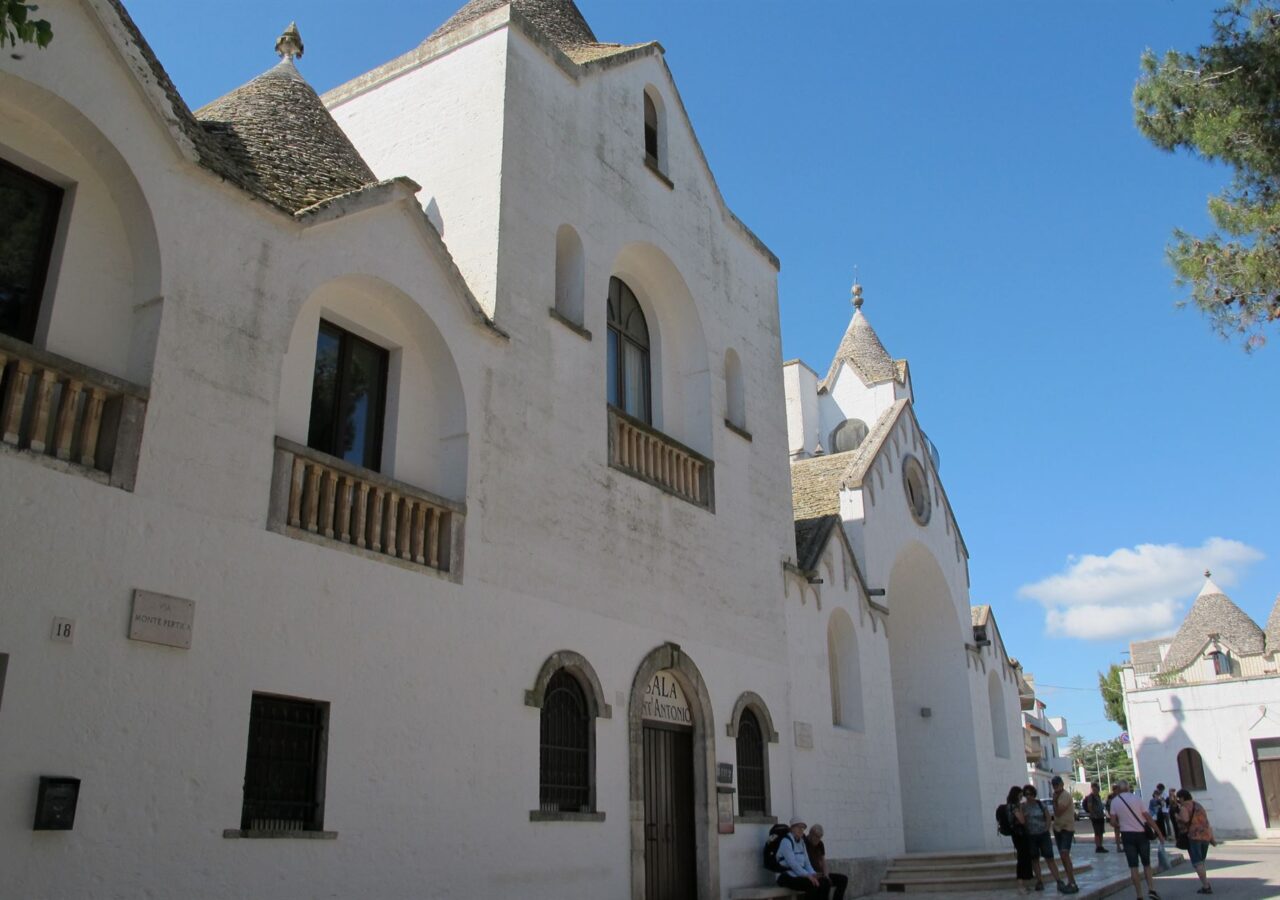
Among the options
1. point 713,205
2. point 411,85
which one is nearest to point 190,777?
point 411,85

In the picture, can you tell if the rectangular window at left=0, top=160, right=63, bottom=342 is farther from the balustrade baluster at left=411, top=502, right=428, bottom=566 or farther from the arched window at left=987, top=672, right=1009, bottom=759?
the arched window at left=987, top=672, right=1009, bottom=759

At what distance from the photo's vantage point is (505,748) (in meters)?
10.5

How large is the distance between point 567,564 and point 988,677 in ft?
58.3

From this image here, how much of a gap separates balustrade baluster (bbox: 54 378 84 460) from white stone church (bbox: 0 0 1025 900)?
0.03 meters

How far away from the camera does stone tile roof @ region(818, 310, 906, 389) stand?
28312 millimetres

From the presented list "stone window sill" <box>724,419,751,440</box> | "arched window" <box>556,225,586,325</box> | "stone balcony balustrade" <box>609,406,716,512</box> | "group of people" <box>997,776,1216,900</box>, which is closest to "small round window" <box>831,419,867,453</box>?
"stone window sill" <box>724,419,751,440</box>

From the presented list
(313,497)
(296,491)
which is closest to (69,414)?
(296,491)

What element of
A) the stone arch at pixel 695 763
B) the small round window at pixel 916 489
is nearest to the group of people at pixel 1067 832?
the stone arch at pixel 695 763

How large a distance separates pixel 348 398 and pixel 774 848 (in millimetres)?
7972

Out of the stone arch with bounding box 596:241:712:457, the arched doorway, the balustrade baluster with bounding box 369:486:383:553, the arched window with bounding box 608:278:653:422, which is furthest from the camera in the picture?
the arched doorway

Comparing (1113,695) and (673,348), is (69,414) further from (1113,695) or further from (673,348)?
(1113,695)

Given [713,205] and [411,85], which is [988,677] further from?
[411,85]

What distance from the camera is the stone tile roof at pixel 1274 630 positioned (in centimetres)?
3409

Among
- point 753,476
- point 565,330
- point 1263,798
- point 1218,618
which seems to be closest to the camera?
point 565,330
